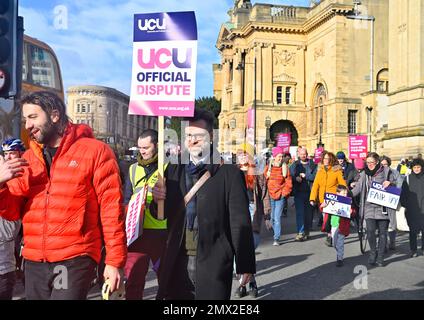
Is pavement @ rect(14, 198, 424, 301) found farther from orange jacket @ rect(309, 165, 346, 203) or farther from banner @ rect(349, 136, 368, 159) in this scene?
banner @ rect(349, 136, 368, 159)

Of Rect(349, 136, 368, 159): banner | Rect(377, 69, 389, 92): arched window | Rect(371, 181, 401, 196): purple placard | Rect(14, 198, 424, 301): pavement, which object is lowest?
Rect(14, 198, 424, 301): pavement

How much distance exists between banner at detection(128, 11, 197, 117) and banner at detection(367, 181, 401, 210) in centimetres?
610

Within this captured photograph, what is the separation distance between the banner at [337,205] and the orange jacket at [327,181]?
4.24 feet

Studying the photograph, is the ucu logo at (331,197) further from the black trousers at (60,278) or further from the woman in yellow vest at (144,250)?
the black trousers at (60,278)

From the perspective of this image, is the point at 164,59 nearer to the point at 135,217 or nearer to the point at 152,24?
the point at 152,24

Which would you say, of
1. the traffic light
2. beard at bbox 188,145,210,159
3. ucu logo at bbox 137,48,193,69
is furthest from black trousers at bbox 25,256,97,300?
the traffic light

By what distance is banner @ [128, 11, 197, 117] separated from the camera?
467 centimetres

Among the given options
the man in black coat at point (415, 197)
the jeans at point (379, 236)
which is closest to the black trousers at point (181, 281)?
the jeans at point (379, 236)

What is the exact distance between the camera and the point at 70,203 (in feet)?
11.8

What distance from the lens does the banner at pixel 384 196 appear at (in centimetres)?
984

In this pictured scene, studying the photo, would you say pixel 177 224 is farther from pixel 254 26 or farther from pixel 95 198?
pixel 254 26

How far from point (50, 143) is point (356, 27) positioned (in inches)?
2164

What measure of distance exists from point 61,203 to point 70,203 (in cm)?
6
